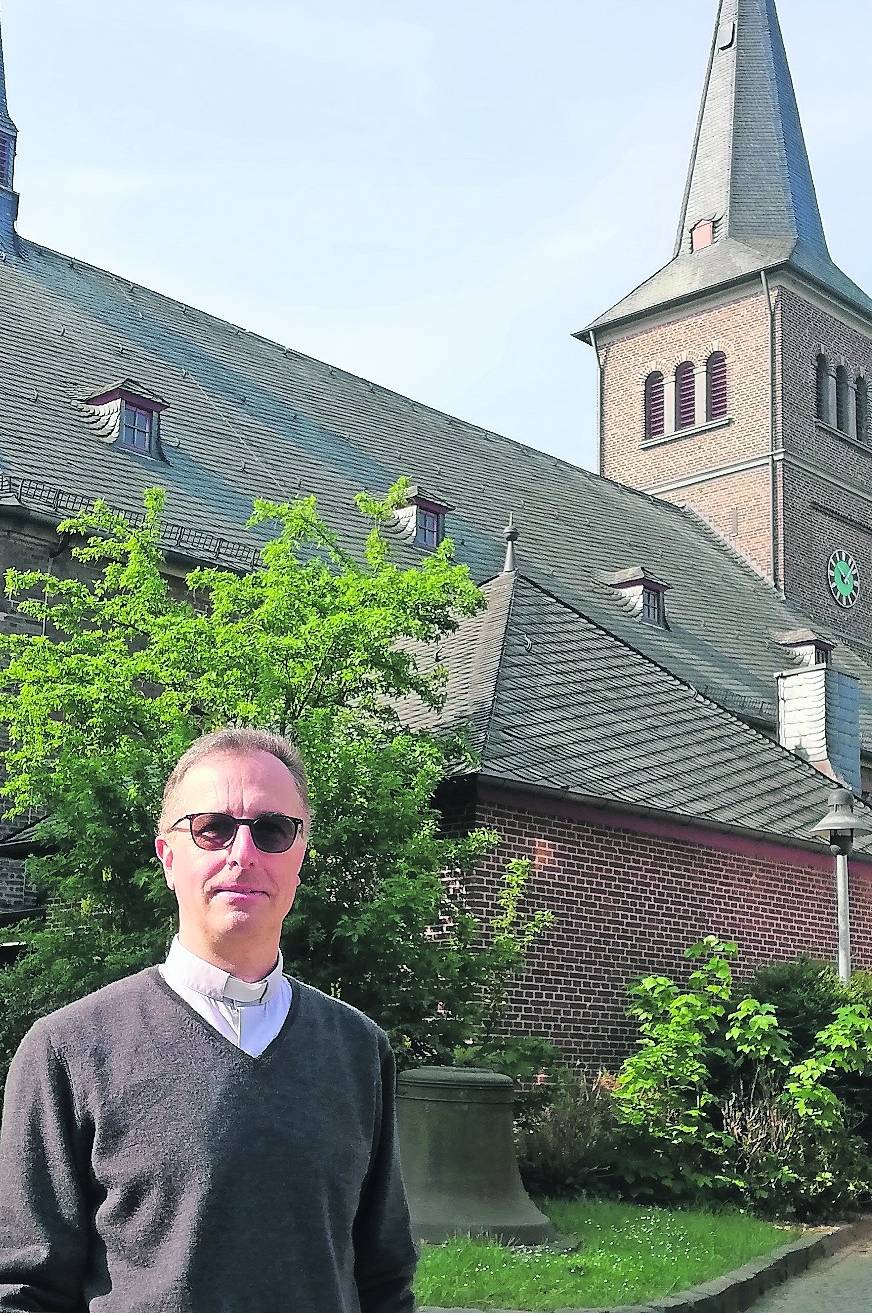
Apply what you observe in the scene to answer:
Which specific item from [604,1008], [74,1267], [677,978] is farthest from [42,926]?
[74,1267]

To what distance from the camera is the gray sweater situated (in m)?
2.33

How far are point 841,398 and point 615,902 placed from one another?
26225 millimetres

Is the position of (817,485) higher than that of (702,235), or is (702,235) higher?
(702,235)

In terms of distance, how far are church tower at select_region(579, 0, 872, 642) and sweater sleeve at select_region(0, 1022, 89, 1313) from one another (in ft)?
103

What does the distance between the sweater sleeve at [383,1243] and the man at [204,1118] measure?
0.07 feet

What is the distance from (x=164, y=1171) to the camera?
2.34 meters

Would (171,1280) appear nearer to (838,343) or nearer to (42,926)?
(42,926)

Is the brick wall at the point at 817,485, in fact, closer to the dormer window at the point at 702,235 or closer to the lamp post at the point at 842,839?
the dormer window at the point at 702,235

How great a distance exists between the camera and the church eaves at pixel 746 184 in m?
36.8

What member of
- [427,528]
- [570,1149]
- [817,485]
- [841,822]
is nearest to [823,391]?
[817,485]

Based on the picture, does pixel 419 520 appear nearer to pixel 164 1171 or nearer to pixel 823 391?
pixel 823 391

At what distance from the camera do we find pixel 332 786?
1062cm

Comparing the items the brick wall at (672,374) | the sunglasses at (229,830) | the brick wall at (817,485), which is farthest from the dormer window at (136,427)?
the sunglasses at (229,830)

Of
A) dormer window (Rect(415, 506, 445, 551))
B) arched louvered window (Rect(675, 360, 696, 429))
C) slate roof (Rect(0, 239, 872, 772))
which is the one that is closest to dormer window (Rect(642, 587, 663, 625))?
slate roof (Rect(0, 239, 872, 772))
